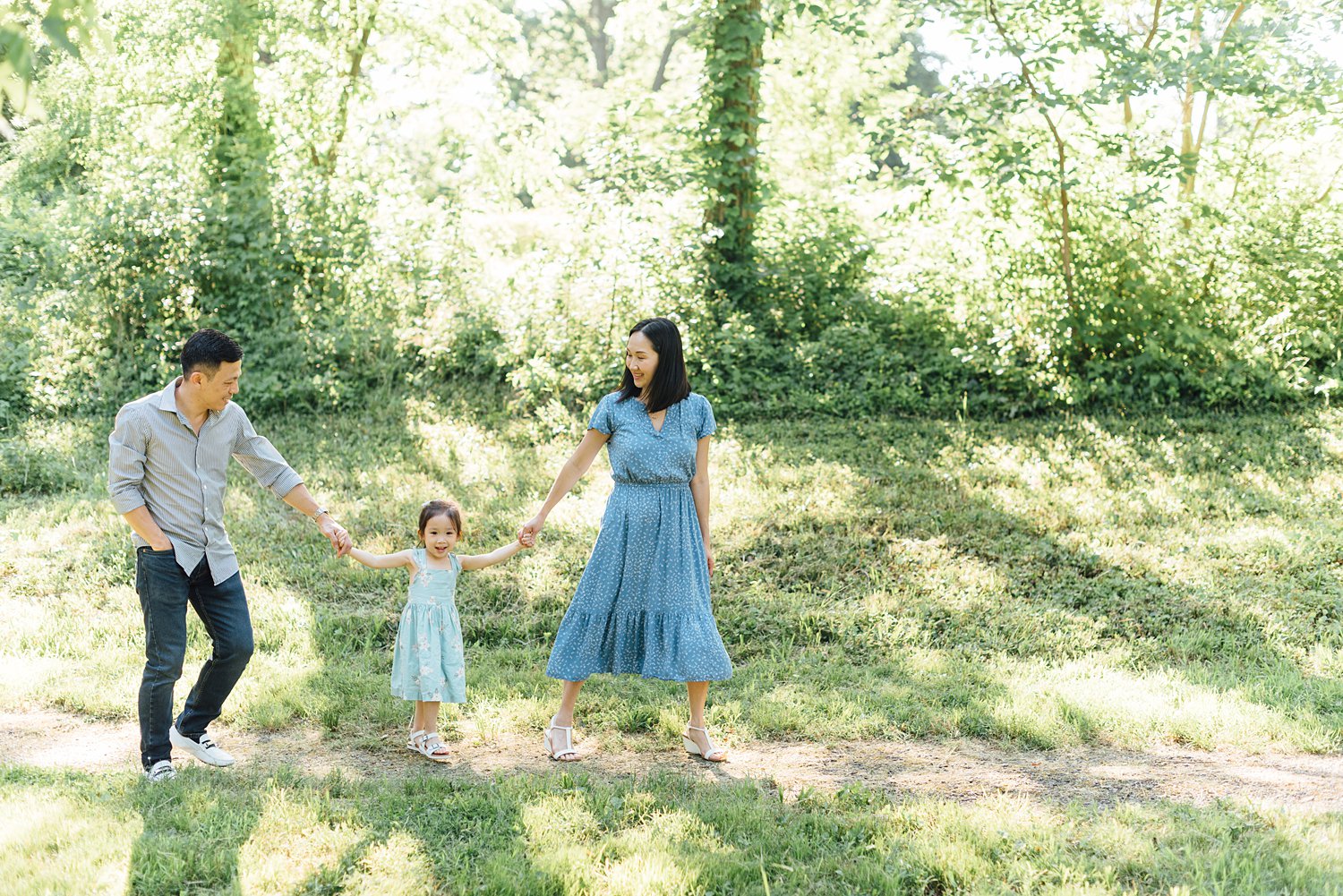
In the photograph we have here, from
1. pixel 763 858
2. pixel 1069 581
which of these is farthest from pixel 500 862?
pixel 1069 581

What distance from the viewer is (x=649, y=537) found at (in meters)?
5.39

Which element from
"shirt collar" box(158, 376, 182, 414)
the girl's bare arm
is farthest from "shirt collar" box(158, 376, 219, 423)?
the girl's bare arm

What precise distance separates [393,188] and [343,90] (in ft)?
5.65

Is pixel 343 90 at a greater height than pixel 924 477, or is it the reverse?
pixel 343 90

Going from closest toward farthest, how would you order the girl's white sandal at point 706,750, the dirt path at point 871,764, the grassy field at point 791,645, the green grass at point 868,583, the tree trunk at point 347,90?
the grassy field at point 791,645 < the dirt path at point 871,764 < the girl's white sandal at point 706,750 < the green grass at point 868,583 < the tree trunk at point 347,90

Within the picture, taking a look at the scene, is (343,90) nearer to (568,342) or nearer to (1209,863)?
(568,342)

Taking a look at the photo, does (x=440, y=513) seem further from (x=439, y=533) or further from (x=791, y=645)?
(x=791, y=645)

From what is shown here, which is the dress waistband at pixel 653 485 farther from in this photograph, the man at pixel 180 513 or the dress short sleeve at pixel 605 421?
the man at pixel 180 513

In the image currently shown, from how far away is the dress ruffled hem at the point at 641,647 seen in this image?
5340 mm

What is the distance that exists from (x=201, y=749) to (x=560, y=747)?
1606 mm

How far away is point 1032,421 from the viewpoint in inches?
432

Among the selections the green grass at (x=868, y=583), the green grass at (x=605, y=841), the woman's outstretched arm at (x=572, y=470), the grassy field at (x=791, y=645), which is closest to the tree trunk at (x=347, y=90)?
the grassy field at (x=791, y=645)

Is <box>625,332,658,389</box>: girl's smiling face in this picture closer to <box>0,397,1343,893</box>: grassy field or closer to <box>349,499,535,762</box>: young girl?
<box>349,499,535,762</box>: young girl

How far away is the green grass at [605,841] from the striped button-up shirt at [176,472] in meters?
0.99
